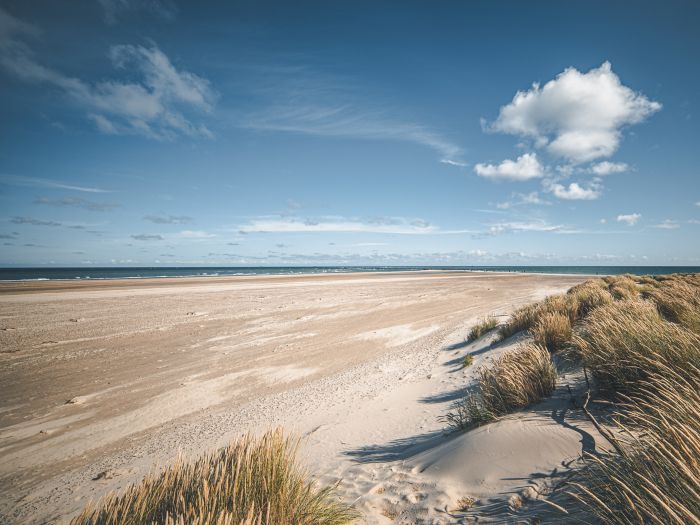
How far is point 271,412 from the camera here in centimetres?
699

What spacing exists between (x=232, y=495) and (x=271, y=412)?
4.99 m

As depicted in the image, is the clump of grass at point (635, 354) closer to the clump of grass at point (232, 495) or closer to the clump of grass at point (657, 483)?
the clump of grass at point (657, 483)

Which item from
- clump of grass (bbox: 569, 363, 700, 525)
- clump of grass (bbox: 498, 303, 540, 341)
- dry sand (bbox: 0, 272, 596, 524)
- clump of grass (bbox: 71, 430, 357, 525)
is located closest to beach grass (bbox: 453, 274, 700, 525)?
clump of grass (bbox: 569, 363, 700, 525)

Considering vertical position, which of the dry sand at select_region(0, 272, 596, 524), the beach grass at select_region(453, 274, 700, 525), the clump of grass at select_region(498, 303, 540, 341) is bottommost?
the dry sand at select_region(0, 272, 596, 524)

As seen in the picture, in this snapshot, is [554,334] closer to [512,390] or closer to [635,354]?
[512,390]

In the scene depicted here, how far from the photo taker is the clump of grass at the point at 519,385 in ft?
14.9

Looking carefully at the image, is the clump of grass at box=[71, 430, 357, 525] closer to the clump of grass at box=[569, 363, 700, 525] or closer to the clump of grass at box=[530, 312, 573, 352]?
the clump of grass at box=[569, 363, 700, 525]

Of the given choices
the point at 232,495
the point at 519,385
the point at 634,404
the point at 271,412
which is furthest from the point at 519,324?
the point at 232,495

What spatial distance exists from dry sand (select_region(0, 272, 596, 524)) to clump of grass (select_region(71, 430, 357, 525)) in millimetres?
1053

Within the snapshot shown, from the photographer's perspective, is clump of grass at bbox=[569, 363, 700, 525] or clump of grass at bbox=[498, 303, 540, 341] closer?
clump of grass at bbox=[569, 363, 700, 525]

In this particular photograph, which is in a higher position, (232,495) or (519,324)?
(232,495)

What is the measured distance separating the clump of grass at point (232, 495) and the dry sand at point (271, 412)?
105 centimetres

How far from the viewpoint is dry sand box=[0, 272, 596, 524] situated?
3342 mm

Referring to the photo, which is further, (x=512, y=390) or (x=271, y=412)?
(x=271, y=412)
